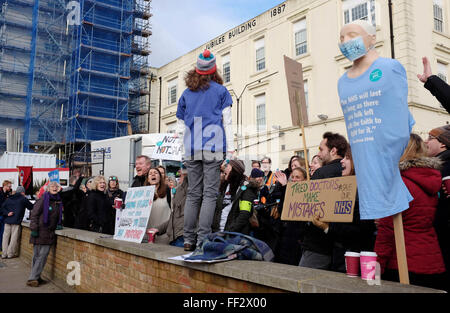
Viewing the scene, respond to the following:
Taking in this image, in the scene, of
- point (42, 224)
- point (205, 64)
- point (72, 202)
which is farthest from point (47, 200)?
point (205, 64)

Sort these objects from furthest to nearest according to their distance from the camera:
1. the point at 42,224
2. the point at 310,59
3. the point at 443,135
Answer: the point at 310,59, the point at 42,224, the point at 443,135

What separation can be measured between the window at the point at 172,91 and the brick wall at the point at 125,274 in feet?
80.7

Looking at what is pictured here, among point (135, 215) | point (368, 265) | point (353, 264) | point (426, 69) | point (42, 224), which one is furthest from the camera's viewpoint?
point (42, 224)

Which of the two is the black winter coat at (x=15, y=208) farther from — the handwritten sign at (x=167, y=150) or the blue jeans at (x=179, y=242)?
the blue jeans at (x=179, y=242)

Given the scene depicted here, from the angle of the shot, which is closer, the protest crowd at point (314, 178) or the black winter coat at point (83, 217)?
the protest crowd at point (314, 178)

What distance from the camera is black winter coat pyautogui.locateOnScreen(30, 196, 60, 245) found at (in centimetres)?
752

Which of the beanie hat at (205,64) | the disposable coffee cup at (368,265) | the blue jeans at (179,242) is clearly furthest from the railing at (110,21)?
the disposable coffee cup at (368,265)

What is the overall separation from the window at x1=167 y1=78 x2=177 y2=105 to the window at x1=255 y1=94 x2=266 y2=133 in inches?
378

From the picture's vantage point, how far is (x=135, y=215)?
5469mm

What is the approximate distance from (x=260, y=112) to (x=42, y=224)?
57.5 ft

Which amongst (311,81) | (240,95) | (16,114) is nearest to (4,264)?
(311,81)

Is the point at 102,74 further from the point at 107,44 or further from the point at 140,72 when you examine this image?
the point at 140,72

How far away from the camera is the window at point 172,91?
31469mm
